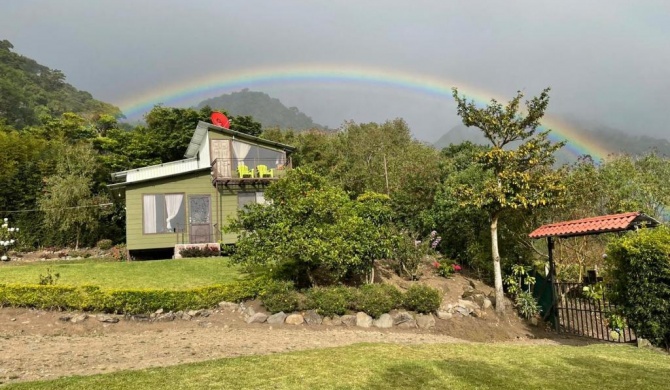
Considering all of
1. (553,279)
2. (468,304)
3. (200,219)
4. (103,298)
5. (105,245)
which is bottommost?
(468,304)

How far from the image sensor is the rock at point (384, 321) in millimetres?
10266

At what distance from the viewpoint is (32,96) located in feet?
184

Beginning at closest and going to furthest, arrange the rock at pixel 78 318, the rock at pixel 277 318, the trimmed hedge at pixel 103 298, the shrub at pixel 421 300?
the rock at pixel 78 318
the trimmed hedge at pixel 103 298
the rock at pixel 277 318
the shrub at pixel 421 300

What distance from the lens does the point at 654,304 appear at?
737cm

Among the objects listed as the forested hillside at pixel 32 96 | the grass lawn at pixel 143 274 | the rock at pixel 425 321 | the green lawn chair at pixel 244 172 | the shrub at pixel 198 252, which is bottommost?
the rock at pixel 425 321

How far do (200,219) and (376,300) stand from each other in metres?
12.3

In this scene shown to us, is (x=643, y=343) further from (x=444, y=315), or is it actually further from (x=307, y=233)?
(x=307, y=233)

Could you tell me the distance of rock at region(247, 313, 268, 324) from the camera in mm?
10094

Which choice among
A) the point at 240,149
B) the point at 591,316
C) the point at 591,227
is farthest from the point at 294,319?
the point at 240,149

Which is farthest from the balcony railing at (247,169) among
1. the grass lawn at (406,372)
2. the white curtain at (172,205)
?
the grass lawn at (406,372)

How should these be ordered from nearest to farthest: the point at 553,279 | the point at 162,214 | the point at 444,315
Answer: the point at 444,315 → the point at 553,279 → the point at 162,214

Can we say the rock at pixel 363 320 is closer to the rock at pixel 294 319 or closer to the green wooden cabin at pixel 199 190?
the rock at pixel 294 319

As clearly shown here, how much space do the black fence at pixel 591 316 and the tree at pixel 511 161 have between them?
66.3 inches

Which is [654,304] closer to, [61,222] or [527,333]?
[527,333]
